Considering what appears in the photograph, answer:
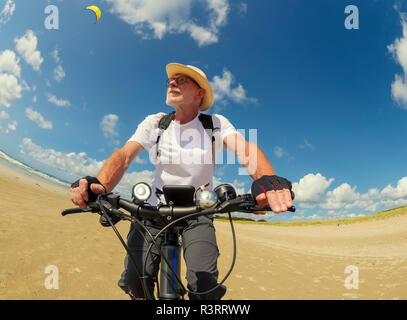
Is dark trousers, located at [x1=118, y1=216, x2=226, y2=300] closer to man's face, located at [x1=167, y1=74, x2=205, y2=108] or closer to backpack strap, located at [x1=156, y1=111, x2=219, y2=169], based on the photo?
backpack strap, located at [x1=156, y1=111, x2=219, y2=169]

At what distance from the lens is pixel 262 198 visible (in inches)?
60.9

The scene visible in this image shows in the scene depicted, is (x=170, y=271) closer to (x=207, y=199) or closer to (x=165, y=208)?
(x=165, y=208)

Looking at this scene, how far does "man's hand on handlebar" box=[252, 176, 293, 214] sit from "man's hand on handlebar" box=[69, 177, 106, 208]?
1.14 m

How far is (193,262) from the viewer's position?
2168 millimetres

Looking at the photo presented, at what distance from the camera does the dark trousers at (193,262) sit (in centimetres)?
212

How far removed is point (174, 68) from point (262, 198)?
2.28 meters

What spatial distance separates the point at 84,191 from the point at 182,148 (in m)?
1.36

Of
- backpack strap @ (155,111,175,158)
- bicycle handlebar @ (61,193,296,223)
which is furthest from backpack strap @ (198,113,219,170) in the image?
bicycle handlebar @ (61,193,296,223)

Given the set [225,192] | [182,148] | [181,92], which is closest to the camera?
[225,192]

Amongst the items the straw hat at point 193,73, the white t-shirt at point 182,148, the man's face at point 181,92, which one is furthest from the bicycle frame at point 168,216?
the straw hat at point 193,73

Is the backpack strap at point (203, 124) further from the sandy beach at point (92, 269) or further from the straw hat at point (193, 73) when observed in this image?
the sandy beach at point (92, 269)

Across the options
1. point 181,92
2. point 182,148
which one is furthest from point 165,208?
point 181,92

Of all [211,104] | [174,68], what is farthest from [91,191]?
[211,104]
